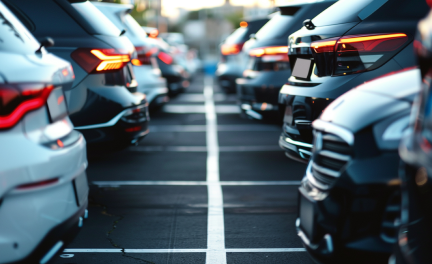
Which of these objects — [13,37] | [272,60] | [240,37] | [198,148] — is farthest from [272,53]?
[13,37]

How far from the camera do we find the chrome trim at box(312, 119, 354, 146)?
7.45 feet

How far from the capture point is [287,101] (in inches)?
169

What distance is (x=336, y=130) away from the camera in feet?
7.88

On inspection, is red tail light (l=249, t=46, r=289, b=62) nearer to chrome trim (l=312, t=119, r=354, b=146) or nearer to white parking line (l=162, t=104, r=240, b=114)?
chrome trim (l=312, t=119, r=354, b=146)

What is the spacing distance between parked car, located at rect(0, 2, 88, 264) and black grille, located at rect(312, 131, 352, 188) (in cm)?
127

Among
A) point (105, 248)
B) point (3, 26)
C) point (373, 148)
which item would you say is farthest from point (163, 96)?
point (373, 148)

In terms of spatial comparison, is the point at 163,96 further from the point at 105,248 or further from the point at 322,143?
the point at 322,143

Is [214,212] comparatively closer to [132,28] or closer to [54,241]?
[54,241]

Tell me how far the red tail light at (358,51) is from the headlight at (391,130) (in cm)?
163

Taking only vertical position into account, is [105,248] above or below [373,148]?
below

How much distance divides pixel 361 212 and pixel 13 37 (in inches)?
79.4

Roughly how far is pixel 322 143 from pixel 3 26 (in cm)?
183

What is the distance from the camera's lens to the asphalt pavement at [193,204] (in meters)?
3.47

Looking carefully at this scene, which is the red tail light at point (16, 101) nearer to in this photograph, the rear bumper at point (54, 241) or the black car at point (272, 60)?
the rear bumper at point (54, 241)
